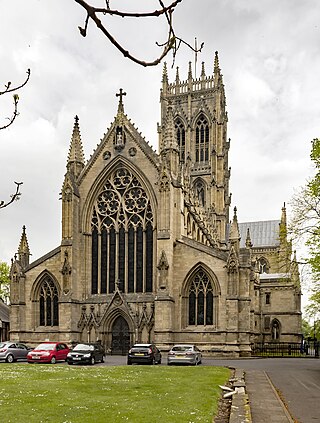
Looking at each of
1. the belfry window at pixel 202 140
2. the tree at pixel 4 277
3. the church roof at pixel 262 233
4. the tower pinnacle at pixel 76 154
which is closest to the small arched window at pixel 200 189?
the belfry window at pixel 202 140

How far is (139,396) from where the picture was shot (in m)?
15.7

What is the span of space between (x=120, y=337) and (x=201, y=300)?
252 inches

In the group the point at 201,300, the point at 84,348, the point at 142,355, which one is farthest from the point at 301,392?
the point at 201,300

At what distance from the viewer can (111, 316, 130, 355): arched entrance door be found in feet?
133

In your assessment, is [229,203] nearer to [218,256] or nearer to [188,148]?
[188,148]

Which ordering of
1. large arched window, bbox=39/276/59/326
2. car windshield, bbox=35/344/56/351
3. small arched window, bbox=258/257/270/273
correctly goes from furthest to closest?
small arched window, bbox=258/257/270/273
large arched window, bbox=39/276/59/326
car windshield, bbox=35/344/56/351

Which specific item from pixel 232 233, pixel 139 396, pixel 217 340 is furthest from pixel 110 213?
pixel 139 396

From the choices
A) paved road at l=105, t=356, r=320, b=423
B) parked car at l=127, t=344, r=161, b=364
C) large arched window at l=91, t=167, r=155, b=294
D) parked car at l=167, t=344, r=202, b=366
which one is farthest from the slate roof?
paved road at l=105, t=356, r=320, b=423

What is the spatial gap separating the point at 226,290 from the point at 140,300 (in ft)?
20.2

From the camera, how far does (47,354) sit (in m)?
31.8

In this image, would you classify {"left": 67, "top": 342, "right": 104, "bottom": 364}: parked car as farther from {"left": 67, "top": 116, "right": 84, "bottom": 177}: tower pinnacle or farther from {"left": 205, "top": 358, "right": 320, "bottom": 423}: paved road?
{"left": 67, "top": 116, "right": 84, "bottom": 177}: tower pinnacle

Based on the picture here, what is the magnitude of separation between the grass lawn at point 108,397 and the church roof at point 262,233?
198 feet

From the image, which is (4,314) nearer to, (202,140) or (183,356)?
(183,356)

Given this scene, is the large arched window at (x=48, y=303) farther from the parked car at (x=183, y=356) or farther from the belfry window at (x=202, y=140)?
the belfry window at (x=202, y=140)
